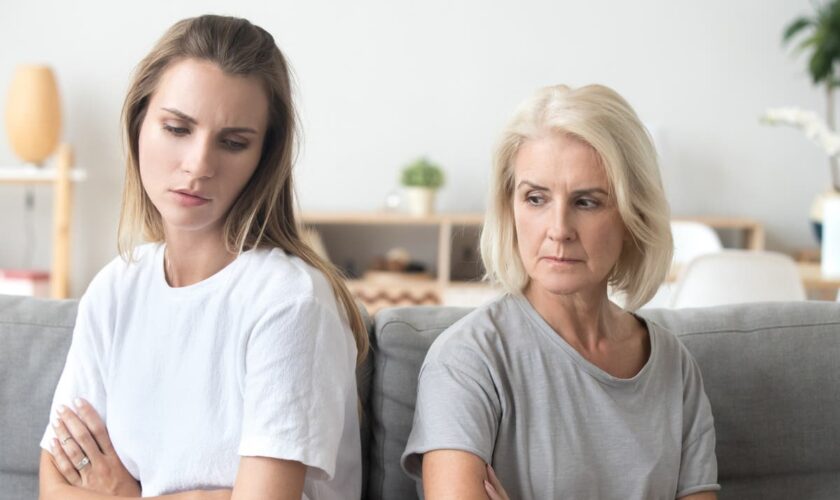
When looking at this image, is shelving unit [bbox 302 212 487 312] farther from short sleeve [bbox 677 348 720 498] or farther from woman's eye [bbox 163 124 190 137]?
woman's eye [bbox 163 124 190 137]

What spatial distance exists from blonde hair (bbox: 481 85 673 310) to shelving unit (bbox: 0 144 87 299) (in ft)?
13.1

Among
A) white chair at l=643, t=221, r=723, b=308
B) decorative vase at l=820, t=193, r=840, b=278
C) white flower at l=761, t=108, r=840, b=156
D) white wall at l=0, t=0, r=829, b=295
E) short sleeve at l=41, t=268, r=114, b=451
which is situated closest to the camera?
short sleeve at l=41, t=268, r=114, b=451

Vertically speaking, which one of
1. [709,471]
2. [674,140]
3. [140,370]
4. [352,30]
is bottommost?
[709,471]

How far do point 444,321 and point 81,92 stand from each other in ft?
14.3

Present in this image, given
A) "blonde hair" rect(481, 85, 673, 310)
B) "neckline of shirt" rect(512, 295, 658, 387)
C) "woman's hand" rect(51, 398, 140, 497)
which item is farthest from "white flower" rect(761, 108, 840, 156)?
"woman's hand" rect(51, 398, 140, 497)

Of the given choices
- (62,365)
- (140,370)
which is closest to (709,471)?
(140,370)

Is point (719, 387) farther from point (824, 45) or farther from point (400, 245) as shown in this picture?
point (824, 45)

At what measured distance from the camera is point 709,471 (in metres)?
1.57

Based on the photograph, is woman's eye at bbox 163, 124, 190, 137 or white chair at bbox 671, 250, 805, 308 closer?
woman's eye at bbox 163, 124, 190, 137

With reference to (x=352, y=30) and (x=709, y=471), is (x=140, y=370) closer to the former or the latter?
(x=709, y=471)

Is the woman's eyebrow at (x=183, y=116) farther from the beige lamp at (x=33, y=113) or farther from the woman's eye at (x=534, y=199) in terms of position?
the beige lamp at (x=33, y=113)

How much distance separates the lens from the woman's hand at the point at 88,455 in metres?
1.54

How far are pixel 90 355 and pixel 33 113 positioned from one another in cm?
400

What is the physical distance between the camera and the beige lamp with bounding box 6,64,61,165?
526 centimetres
